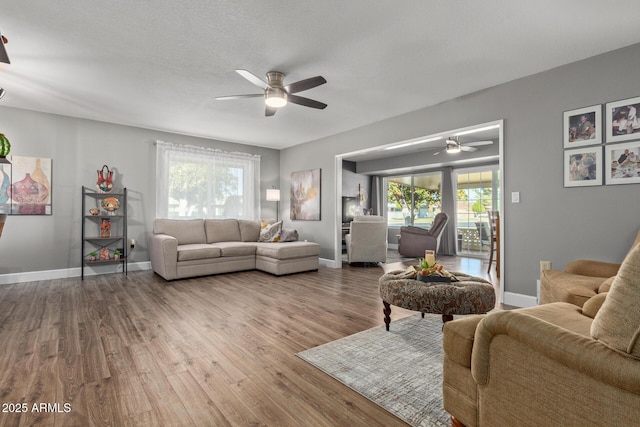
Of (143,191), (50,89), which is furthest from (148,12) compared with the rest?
(143,191)

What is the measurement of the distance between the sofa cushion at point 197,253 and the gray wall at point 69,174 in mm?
1425

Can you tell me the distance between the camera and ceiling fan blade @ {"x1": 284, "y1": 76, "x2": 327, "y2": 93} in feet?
10.2

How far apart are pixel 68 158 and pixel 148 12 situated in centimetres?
384

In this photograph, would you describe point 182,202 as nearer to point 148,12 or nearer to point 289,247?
point 289,247

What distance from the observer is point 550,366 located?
3.59ft

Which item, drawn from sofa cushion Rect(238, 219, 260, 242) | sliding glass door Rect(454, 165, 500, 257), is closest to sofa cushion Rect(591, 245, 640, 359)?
sofa cushion Rect(238, 219, 260, 242)

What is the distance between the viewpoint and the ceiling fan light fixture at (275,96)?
11.1ft

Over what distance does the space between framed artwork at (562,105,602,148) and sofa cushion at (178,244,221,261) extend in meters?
4.80

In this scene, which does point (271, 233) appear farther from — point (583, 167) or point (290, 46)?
point (583, 167)

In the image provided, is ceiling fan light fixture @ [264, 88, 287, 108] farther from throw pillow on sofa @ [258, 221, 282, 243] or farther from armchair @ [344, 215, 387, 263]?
armchair @ [344, 215, 387, 263]

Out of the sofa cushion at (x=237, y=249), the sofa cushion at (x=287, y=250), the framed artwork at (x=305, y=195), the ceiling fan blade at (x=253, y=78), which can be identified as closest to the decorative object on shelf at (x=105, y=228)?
the sofa cushion at (x=237, y=249)

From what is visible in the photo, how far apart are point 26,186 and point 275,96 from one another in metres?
4.22

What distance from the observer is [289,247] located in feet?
17.1

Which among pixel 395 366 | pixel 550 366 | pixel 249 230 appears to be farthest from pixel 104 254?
pixel 550 366
